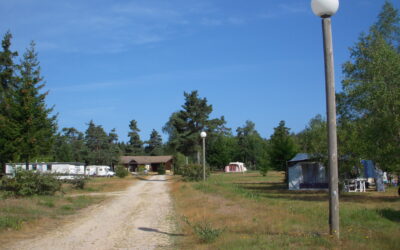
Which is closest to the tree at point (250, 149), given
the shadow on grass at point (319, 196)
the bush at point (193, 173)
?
the bush at point (193, 173)

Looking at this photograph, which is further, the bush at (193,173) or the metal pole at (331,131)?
the bush at (193,173)

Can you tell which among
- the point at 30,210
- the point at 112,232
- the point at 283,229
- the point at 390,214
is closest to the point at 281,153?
the point at 390,214

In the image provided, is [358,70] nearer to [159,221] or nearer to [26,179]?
[159,221]

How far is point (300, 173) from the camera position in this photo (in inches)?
1161

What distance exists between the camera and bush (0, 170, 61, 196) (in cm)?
1867

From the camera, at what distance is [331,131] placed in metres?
7.16

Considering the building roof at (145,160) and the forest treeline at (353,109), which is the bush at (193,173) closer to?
the forest treeline at (353,109)

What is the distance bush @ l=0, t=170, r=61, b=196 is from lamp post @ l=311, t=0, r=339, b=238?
1555 centimetres

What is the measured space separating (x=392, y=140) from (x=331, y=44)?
11538mm

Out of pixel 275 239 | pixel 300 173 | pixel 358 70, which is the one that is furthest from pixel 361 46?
pixel 275 239

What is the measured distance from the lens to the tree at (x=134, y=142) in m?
110

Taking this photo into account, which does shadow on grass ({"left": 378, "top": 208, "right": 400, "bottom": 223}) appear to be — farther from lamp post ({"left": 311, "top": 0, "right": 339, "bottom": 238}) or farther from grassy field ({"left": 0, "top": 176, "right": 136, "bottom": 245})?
grassy field ({"left": 0, "top": 176, "right": 136, "bottom": 245})

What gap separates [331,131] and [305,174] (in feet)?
76.0

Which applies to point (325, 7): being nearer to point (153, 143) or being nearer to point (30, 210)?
point (30, 210)
